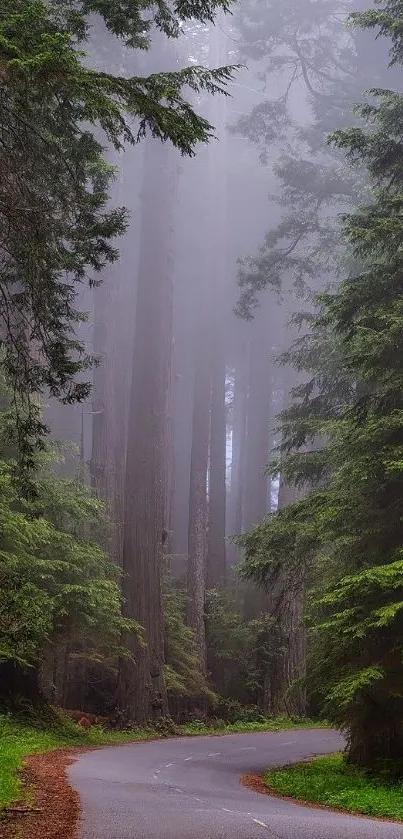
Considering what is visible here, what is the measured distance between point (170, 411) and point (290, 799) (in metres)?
30.5

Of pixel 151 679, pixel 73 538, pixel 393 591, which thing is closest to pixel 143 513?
pixel 151 679

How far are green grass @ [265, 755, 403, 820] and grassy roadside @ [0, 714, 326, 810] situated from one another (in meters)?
3.72

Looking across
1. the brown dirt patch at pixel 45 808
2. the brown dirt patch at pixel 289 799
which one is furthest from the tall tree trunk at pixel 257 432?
the brown dirt patch at pixel 45 808

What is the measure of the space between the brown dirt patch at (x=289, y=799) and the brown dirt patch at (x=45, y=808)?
265 cm

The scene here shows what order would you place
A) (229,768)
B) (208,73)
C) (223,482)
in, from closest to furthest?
(208,73), (229,768), (223,482)

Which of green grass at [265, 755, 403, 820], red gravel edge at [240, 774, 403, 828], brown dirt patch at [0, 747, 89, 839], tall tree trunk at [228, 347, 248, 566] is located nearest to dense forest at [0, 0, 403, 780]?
green grass at [265, 755, 403, 820]

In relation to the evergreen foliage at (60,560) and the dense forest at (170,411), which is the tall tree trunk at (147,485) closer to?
the dense forest at (170,411)

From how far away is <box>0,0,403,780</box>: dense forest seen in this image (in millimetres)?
8367

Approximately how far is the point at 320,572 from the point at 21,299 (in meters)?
7.35

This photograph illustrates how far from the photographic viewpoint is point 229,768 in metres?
13.5

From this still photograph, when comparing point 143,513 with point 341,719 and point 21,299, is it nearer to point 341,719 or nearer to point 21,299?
point 341,719

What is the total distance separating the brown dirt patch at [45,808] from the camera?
6961 mm

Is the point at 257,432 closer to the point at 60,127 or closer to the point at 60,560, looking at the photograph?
the point at 60,560

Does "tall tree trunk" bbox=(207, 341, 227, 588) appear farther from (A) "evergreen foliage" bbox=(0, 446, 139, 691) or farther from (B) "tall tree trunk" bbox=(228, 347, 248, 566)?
(A) "evergreen foliage" bbox=(0, 446, 139, 691)
